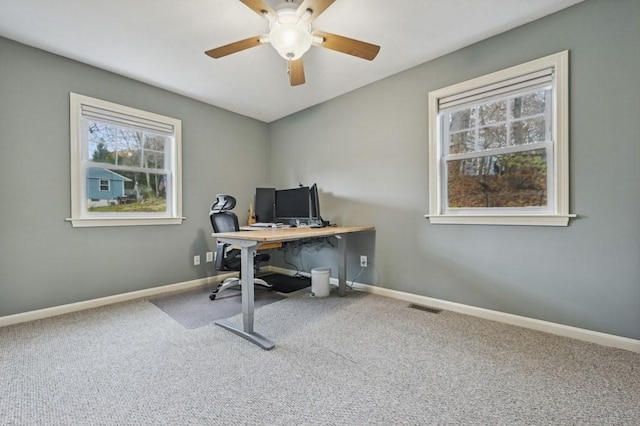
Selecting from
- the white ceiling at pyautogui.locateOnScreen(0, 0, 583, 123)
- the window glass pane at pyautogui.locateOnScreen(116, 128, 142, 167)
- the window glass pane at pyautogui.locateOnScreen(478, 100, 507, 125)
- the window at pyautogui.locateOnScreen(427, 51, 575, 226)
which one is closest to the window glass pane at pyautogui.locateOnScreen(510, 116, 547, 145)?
the window at pyautogui.locateOnScreen(427, 51, 575, 226)

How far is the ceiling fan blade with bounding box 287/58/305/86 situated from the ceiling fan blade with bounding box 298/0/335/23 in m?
0.46

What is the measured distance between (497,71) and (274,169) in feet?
10.2

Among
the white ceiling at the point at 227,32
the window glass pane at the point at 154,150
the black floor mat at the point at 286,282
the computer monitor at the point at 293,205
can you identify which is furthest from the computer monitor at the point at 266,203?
the white ceiling at the point at 227,32

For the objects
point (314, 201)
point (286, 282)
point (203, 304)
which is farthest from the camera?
point (286, 282)

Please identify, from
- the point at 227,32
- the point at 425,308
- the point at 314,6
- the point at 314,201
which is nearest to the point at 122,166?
the point at 227,32

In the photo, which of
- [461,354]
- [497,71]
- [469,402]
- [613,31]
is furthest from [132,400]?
[613,31]

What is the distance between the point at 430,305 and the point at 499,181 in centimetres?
134

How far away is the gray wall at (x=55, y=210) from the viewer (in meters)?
2.30

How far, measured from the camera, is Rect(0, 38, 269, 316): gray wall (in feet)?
7.55

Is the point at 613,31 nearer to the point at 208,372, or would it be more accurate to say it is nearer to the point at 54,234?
the point at 208,372

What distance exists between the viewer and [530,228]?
2178 millimetres

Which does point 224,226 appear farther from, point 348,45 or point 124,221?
point 348,45

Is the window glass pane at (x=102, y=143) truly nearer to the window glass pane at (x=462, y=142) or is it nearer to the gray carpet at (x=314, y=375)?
the gray carpet at (x=314, y=375)

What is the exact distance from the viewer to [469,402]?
4.42 ft
